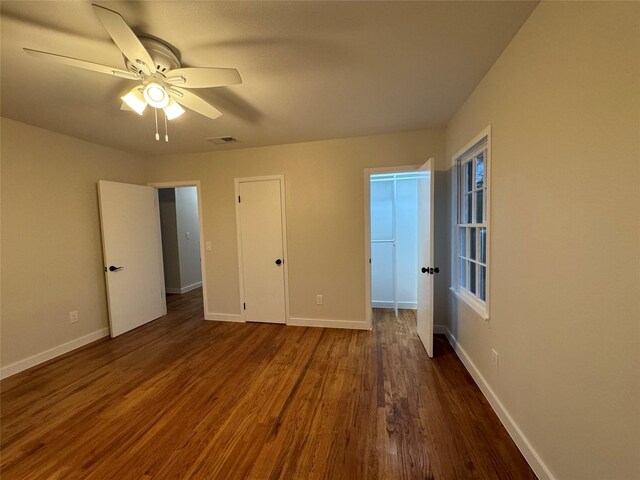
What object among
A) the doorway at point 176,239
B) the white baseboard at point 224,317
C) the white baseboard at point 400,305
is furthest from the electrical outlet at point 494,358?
the doorway at point 176,239

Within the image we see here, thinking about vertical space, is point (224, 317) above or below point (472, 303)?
below

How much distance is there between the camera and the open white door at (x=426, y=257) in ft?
8.48

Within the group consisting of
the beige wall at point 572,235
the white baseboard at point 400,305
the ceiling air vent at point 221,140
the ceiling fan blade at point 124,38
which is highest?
the ceiling air vent at point 221,140

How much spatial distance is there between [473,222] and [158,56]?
2662 millimetres

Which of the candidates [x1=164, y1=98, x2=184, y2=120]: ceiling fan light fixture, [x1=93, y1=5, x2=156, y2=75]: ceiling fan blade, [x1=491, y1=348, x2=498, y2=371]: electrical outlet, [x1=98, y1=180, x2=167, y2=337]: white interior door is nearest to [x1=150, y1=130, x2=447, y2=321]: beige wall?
[x1=98, y1=180, x2=167, y2=337]: white interior door

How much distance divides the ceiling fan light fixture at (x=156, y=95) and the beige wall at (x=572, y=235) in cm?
208

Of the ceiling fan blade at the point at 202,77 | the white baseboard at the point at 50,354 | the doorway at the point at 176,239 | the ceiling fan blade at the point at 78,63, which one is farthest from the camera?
the doorway at the point at 176,239

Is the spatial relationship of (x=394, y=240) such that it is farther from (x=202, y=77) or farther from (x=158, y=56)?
(x=158, y=56)

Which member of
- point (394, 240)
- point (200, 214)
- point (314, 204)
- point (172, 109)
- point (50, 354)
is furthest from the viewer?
point (394, 240)

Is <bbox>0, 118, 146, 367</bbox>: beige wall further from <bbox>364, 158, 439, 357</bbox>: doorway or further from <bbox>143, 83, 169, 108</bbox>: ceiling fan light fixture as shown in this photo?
<bbox>364, 158, 439, 357</bbox>: doorway

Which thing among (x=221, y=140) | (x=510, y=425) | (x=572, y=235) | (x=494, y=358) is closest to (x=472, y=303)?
(x=494, y=358)

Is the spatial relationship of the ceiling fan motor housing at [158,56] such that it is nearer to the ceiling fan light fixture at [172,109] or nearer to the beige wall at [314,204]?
the ceiling fan light fixture at [172,109]

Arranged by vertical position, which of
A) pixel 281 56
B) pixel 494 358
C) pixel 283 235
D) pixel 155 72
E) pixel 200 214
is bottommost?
pixel 494 358

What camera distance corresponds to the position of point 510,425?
1.62 m
